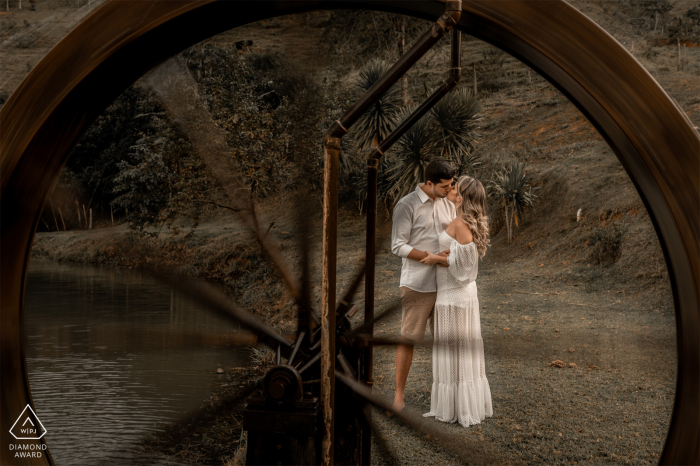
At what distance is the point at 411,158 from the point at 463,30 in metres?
8.05

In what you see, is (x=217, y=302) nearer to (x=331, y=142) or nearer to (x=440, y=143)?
(x=331, y=142)

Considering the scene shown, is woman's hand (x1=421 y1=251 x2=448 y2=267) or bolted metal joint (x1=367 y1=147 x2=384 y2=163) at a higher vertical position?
bolted metal joint (x1=367 y1=147 x2=384 y2=163)

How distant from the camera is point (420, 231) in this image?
3.02 meters

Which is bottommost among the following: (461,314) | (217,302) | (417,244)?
(461,314)

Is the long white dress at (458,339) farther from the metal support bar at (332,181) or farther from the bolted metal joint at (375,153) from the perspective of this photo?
the metal support bar at (332,181)

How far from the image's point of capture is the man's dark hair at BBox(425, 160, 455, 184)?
289cm

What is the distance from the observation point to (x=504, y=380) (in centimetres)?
435

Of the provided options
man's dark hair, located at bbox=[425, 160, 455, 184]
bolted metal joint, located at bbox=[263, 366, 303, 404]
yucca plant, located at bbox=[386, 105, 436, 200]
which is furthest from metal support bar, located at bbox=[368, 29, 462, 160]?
yucca plant, located at bbox=[386, 105, 436, 200]

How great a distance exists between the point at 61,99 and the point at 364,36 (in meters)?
19.7

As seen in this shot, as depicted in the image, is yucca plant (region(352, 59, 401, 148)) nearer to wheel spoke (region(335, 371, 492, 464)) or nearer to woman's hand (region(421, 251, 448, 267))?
woman's hand (region(421, 251, 448, 267))

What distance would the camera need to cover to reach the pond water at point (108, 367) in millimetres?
5227

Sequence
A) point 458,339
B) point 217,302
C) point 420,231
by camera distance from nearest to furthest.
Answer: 1. point 217,302
2. point 458,339
3. point 420,231

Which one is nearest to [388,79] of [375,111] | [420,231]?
[420,231]
